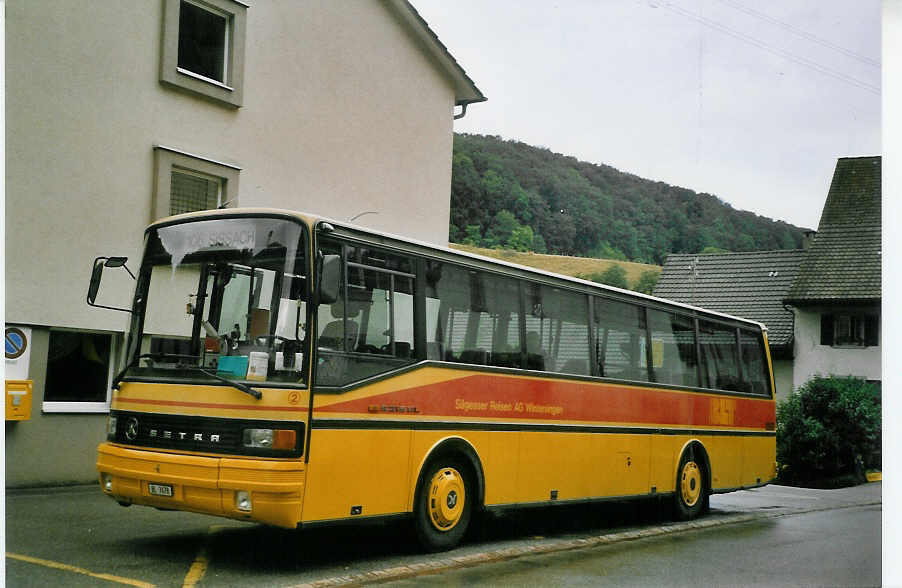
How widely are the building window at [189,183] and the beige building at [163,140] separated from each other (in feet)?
0.08

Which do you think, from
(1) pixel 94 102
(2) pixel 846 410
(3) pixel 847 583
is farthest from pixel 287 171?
(2) pixel 846 410

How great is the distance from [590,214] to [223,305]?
22.4 ft

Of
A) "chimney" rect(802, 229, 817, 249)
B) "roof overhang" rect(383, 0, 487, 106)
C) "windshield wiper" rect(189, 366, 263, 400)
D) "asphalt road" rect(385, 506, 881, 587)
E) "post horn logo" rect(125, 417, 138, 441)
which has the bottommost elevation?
"asphalt road" rect(385, 506, 881, 587)

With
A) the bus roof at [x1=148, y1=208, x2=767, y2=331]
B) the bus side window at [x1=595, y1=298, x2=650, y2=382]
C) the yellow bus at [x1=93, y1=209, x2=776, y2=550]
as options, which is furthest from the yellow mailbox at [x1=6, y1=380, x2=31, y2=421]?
the bus side window at [x1=595, y1=298, x2=650, y2=382]

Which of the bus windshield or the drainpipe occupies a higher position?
the drainpipe

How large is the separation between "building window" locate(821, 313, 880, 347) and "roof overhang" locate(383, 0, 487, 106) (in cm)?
767

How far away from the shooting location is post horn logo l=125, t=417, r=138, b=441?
8.12 metres

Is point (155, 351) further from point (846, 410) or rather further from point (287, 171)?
point (846, 410)

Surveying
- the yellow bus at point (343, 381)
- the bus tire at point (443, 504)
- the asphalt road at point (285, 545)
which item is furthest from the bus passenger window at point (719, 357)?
the bus tire at point (443, 504)

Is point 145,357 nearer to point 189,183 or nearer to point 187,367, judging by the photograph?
point 187,367

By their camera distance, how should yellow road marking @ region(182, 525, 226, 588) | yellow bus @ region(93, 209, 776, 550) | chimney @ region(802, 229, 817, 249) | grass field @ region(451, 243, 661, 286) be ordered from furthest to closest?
chimney @ region(802, 229, 817, 249) → grass field @ region(451, 243, 661, 286) → yellow bus @ region(93, 209, 776, 550) → yellow road marking @ region(182, 525, 226, 588)

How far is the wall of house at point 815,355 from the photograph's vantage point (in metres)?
18.4

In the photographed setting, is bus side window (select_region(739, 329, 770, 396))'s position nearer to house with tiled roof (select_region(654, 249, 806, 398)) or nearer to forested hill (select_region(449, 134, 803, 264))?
house with tiled roof (select_region(654, 249, 806, 398))

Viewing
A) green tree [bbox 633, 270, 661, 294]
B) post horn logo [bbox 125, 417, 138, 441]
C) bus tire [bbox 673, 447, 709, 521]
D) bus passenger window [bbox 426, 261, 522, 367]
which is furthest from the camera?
green tree [bbox 633, 270, 661, 294]
